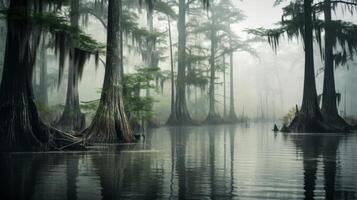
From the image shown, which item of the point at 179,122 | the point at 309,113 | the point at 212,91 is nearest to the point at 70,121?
the point at 309,113

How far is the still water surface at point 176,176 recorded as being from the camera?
7.39 metres

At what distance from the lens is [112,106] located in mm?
18531

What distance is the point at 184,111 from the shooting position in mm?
42000

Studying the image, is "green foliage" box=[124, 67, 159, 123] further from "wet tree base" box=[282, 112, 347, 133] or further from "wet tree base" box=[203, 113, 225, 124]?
"wet tree base" box=[203, 113, 225, 124]

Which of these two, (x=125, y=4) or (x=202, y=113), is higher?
(x=125, y=4)

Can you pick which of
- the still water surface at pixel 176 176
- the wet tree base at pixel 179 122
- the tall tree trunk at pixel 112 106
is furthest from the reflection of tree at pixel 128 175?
the wet tree base at pixel 179 122

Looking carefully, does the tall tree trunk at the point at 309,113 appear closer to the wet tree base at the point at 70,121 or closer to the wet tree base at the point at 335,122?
the wet tree base at the point at 335,122

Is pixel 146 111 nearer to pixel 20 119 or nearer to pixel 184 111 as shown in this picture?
pixel 20 119

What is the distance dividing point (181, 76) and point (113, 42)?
2486 centimetres

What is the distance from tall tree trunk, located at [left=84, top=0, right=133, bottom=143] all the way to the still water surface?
11.9 feet

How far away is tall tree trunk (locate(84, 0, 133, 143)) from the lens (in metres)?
18.0

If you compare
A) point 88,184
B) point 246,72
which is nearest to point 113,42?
point 88,184

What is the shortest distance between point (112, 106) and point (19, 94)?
433 cm

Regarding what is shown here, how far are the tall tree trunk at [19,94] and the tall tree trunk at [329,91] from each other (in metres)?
19.8
